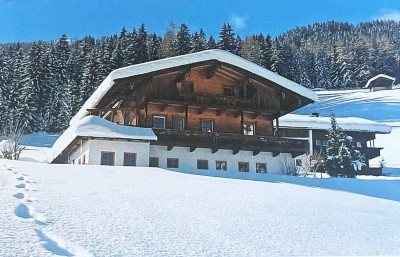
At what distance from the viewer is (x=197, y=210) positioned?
7.51 m

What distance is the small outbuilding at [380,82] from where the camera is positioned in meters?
53.0

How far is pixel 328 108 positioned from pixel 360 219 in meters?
41.4

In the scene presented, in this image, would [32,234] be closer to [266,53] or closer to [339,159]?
[339,159]

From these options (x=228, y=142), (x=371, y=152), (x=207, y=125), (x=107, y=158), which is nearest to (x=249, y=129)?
(x=207, y=125)

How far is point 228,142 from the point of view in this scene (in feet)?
63.1

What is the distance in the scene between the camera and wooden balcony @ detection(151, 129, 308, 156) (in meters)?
18.2

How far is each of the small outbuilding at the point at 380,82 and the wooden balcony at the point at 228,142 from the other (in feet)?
119

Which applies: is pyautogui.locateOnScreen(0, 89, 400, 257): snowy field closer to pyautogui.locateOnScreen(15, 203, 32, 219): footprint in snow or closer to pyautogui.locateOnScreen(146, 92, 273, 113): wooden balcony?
pyautogui.locateOnScreen(15, 203, 32, 219): footprint in snow

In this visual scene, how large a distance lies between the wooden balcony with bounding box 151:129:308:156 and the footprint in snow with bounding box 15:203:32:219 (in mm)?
11638

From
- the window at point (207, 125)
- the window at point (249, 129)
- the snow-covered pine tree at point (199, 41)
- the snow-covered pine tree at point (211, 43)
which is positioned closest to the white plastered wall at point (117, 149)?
the window at point (207, 125)

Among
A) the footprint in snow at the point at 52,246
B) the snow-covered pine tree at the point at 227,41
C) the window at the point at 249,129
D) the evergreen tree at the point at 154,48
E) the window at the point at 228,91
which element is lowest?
the footprint in snow at the point at 52,246

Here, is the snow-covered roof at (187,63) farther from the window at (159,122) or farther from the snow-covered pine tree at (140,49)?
the snow-covered pine tree at (140,49)

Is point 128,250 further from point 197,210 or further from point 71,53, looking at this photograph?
point 71,53

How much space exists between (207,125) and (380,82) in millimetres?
38518
